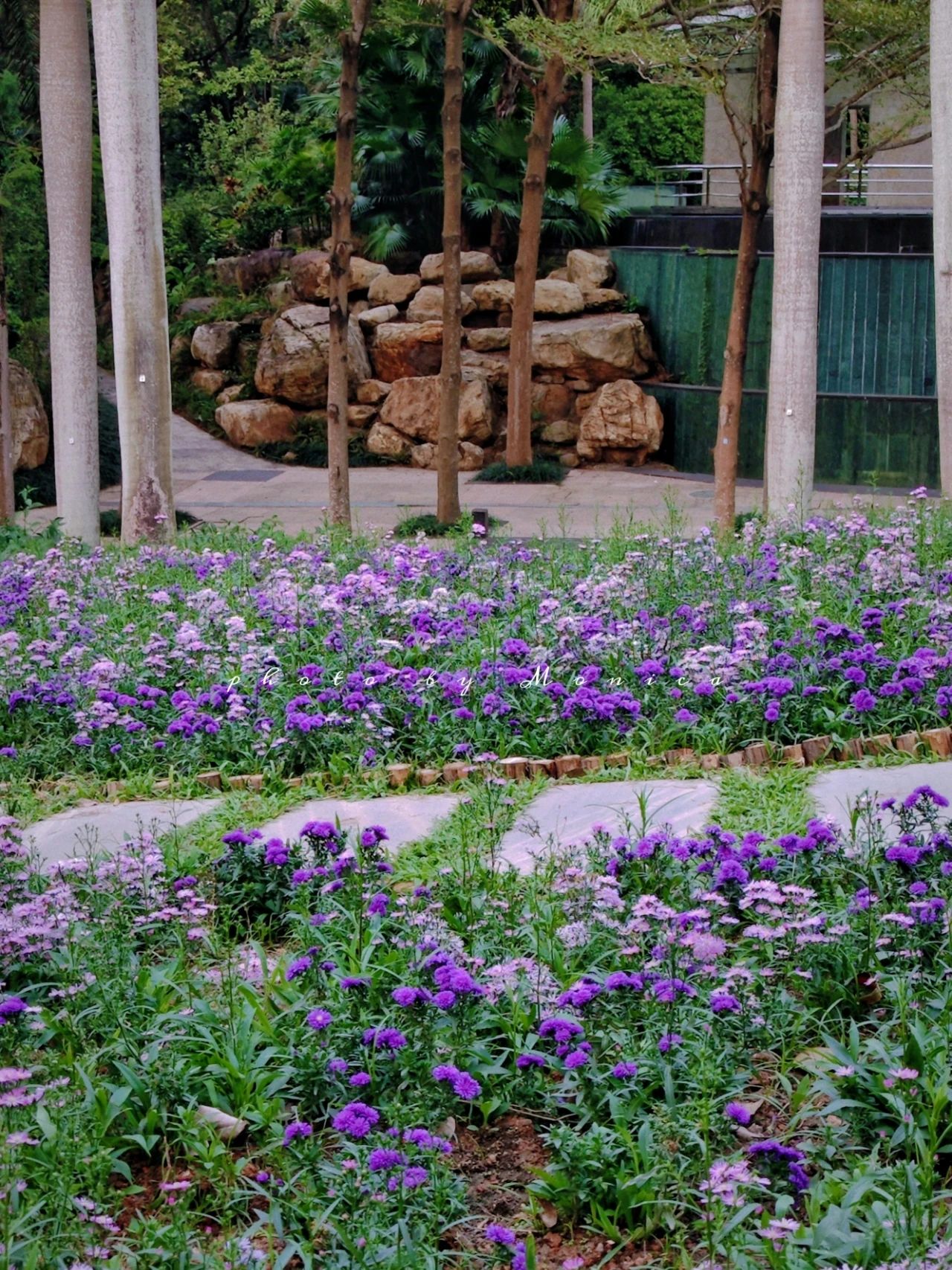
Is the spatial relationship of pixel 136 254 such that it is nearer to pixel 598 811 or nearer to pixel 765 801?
pixel 598 811

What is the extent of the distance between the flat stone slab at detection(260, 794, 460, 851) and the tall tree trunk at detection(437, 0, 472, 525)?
938 cm

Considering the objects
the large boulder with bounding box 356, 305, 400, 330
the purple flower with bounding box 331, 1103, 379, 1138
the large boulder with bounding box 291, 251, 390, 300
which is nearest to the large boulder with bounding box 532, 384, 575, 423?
the large boulder with bounding box 356, 305, 400, 330

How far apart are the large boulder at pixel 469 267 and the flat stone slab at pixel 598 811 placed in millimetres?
18012

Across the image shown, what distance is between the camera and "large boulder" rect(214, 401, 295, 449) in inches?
865

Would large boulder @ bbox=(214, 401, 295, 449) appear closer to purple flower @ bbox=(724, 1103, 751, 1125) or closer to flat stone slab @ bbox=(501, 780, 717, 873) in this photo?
flat stone slab @ bbox=(501, 780, 717, 873)

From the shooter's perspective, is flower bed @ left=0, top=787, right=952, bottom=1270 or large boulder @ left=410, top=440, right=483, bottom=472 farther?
large boulder @ left=410, top=440, right=483, bottom=472

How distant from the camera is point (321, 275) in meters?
22.5

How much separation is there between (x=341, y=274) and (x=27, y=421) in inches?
291

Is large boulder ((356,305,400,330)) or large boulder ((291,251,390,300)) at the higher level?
large boulder ((291,251,390,300))

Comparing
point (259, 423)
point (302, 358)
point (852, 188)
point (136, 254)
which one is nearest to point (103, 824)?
point (136, 254)

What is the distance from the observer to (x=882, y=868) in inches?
154

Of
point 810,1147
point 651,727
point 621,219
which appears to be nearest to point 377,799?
point 651,727

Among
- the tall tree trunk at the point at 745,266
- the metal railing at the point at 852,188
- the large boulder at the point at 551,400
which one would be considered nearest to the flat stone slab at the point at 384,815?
the tall tree trunk at the point at 745,266

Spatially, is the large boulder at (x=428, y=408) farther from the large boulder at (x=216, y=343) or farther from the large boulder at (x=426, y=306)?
the large boulder at (x=216, y=343)
